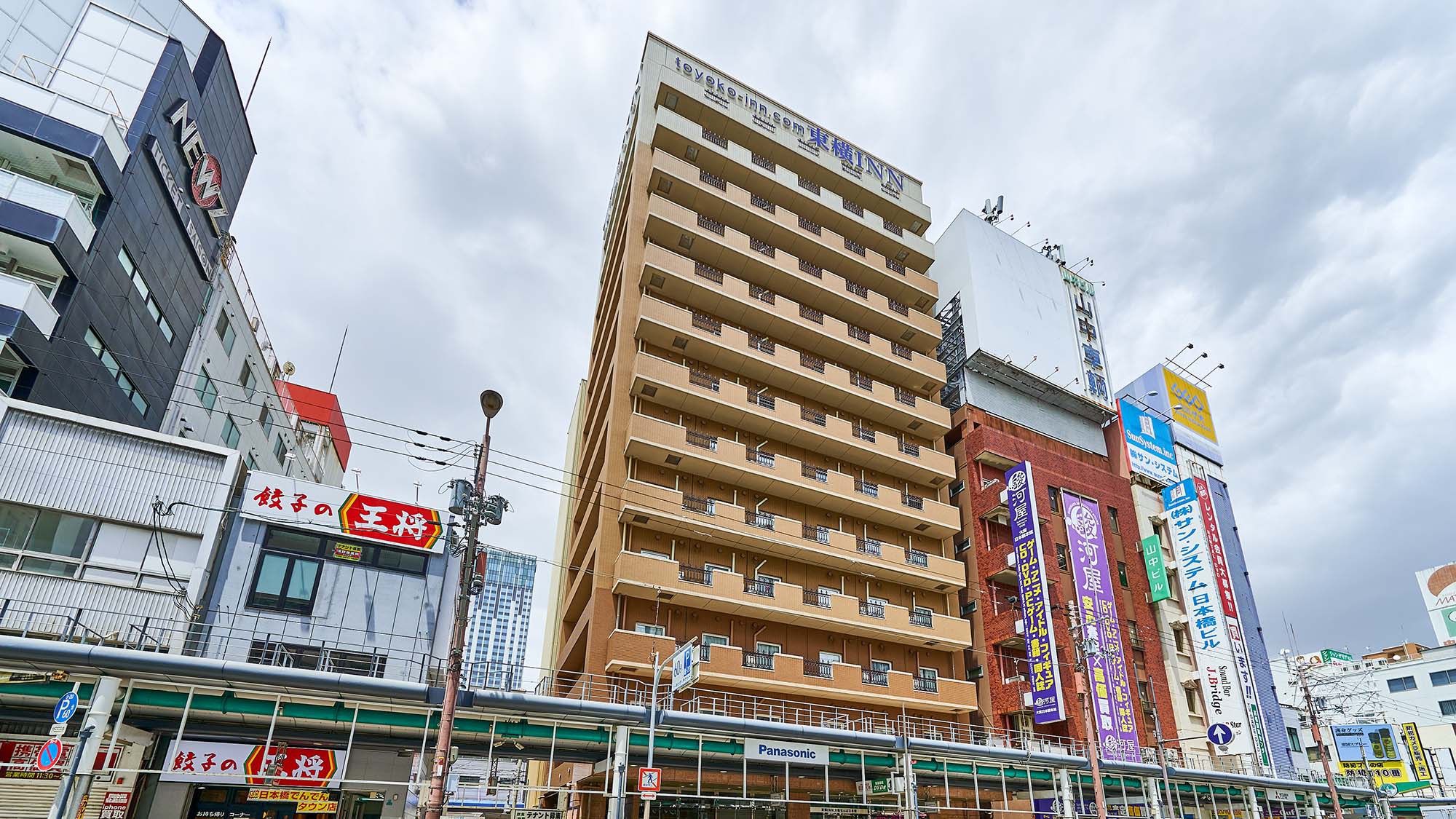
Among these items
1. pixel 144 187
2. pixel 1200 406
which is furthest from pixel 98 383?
pixel 1200 406

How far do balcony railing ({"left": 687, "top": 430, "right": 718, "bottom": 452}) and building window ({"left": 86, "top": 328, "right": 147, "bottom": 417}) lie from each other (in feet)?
79.9

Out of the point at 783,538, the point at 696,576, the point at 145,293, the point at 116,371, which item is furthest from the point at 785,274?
the point at 116,371

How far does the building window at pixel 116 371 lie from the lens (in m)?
30.7

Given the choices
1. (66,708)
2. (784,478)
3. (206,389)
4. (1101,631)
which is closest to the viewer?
(66,708)

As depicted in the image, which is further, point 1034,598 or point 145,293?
point 1034,598

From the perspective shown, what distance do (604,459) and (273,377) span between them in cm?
2682

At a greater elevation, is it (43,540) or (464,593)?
(43,540)

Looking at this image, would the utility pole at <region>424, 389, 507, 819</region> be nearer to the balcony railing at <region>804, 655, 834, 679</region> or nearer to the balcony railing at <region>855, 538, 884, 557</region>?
the balcony railing at <region>804, 655, 834, 679</region>

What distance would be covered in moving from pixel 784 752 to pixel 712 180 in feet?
103

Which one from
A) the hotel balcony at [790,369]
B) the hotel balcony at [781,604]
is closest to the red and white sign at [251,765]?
the hotel balcony at [781,604]

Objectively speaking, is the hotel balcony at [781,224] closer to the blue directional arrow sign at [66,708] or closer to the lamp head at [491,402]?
the lamp head at [491,402]

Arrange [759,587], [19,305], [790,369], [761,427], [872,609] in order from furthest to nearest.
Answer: [790,369] → [761,427] → [872,609] → [759,587] → [19,305]

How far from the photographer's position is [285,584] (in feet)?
96.0

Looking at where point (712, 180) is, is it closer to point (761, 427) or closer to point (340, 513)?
point (761, 427)
